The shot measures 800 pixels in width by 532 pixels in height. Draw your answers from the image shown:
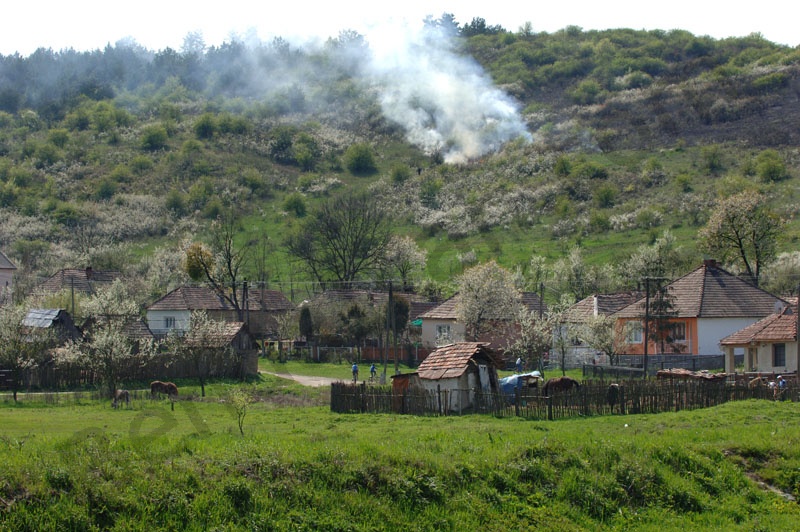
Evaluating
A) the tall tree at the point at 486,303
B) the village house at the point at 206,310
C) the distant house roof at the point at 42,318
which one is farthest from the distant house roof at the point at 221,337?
the tall tree at the point at 486,303

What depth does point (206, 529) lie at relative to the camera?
14844 millimetres

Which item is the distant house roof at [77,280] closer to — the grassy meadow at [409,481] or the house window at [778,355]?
the house window at [778,355]

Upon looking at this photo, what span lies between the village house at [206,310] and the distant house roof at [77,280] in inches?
299

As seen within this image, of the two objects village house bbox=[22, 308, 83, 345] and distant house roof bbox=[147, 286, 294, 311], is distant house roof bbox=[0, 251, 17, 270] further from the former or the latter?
village house bbox=[22, 308, 83, 345]

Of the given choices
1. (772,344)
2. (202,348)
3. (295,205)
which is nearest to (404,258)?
(295,205)

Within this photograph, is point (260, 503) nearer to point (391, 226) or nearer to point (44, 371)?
point (44, 371)

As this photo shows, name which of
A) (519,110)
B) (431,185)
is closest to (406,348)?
(431,185)

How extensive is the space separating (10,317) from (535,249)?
59.1 meters

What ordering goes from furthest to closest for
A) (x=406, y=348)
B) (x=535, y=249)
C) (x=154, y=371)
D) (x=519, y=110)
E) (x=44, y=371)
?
(x=519, y=110), (x=535, y=249), (x=406, y=348), (x=154, y=371), (x=44, y=371)

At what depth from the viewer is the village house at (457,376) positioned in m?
34.4

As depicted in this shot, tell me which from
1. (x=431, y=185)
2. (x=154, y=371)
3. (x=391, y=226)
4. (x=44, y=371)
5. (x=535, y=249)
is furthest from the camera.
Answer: (x=431, y=185)

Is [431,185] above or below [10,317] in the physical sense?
above

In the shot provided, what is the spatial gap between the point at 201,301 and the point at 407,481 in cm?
6106

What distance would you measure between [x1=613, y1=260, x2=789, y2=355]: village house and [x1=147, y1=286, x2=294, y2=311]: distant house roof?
34158 mm
